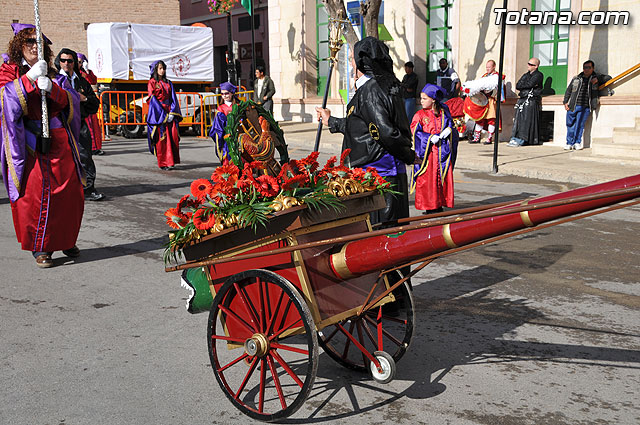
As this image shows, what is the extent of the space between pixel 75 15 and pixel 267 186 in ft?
105

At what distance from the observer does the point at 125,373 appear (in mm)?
4297

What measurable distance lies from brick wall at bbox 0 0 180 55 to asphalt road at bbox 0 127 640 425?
26.6m

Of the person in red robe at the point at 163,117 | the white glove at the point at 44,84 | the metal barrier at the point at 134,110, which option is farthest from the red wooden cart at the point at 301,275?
the metal barrier at the point at 134,110

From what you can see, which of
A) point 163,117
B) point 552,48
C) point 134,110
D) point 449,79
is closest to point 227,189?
point 163,117

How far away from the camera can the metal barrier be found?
71.8 feet

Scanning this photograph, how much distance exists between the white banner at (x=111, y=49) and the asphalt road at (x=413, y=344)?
51.0ft

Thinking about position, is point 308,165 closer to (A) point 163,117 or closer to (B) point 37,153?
(B) point 37,153

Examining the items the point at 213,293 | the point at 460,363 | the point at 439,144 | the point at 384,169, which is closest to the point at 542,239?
the point at 439,144

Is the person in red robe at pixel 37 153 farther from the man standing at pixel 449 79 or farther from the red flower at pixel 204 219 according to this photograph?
the man standing at pixel 449 79

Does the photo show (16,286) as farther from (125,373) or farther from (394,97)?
(394,97)

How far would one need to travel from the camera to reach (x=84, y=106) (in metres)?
10.4

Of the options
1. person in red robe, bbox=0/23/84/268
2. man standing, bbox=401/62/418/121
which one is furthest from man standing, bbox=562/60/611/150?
person in red robe, bbox=0/23/84/268

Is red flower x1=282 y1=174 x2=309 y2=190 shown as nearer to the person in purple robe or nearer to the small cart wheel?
the small cart wheel

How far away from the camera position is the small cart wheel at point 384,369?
3898 mm
